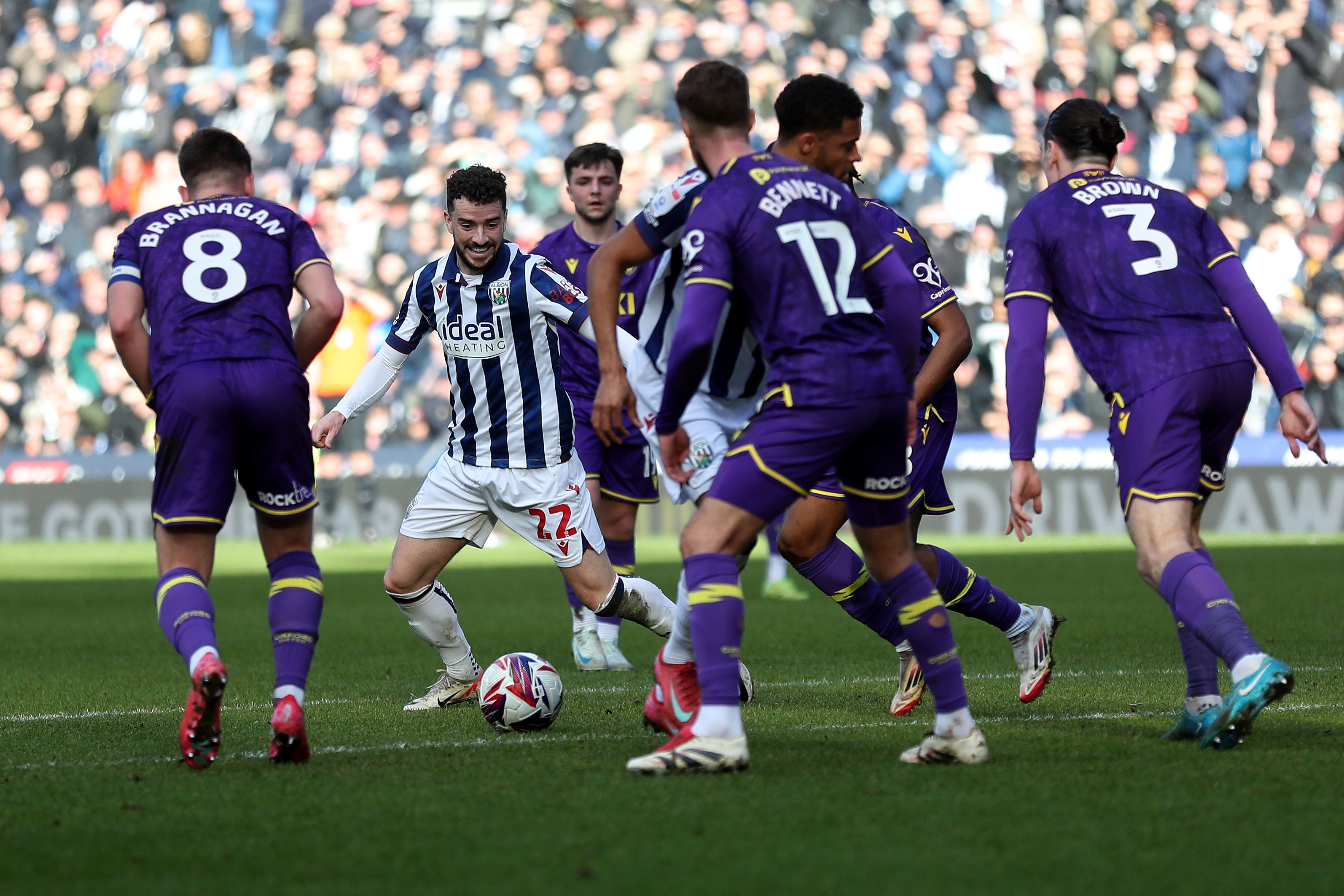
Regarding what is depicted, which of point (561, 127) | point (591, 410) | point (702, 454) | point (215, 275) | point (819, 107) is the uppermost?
point (561, 127)

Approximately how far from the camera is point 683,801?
3.84 meters

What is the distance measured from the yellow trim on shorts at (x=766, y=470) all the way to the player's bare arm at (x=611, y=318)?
361 millimetres

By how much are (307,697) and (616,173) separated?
3.16m

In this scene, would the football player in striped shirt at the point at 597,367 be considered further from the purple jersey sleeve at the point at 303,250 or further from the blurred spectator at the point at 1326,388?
the blurred spectator at the point at 1326,388

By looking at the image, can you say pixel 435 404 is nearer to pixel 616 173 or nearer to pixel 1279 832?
pixel 616 173

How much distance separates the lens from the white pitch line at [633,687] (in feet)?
19.2

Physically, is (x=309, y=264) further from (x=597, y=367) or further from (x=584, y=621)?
(x=597, y=367)

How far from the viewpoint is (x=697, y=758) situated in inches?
165

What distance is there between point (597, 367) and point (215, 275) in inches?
144

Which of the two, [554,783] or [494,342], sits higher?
[494,342]

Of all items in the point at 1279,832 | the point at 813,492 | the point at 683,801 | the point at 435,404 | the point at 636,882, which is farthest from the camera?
the point at 435,404

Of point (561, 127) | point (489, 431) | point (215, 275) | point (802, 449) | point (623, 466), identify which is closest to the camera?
point (802, 449)

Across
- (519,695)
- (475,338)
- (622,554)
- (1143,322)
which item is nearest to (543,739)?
(519,695)

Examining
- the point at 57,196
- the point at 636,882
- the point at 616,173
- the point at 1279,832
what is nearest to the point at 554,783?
the point at 636,882
